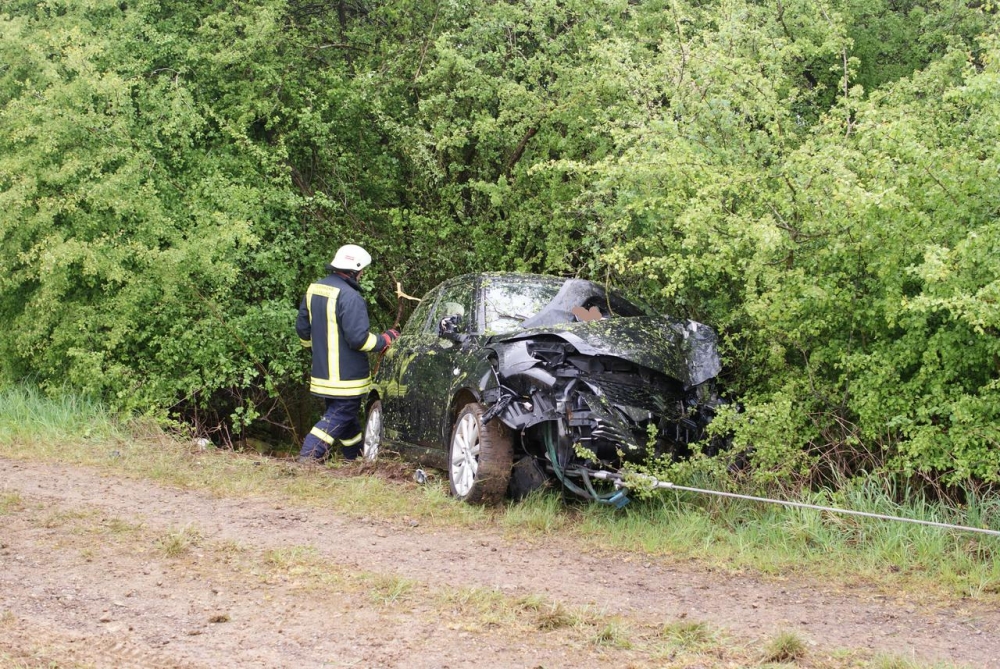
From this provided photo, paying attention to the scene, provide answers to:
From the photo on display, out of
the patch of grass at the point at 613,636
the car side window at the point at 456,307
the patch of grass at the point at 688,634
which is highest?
the car side window at the point at 456,307

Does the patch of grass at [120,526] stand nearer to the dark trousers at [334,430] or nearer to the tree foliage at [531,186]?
the dark trousers at [334,430]

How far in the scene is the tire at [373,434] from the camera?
32.0 ft

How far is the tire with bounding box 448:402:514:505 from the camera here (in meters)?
7.37

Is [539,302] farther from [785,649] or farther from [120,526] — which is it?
[785,649]

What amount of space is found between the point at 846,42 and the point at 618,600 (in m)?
6.86

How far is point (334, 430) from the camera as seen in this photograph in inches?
388

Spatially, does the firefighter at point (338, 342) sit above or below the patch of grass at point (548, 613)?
above

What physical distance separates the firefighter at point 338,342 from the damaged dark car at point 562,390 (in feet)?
4.21

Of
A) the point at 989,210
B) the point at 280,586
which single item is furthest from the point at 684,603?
the point at 989,210

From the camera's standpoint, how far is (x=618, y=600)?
537 centimetres

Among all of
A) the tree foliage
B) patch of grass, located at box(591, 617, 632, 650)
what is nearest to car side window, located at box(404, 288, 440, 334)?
the tree foliage

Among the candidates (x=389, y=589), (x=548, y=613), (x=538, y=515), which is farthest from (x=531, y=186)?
(x=548, y=613)

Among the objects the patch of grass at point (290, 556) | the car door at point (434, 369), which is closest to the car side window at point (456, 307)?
the car door at point (434, 369)

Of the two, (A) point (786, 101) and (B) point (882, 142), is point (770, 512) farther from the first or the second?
(A) point (786, 101)
